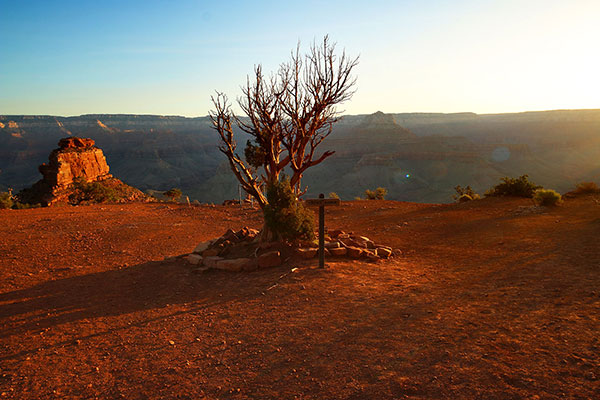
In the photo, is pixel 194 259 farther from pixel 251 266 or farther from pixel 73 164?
pixel 73 164

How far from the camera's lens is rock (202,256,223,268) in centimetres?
875

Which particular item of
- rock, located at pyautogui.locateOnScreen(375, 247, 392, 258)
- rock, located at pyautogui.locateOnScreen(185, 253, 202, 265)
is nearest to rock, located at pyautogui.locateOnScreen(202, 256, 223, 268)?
rock, located at pyautogui.locateOnScreen(185, 253, 202, 265)

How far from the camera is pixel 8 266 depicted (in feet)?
30.1

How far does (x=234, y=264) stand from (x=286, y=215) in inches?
67.6

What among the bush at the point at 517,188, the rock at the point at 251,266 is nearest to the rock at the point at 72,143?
the rock at the point at 251,266

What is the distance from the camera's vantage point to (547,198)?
1557 cm

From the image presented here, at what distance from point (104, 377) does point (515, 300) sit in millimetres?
6263

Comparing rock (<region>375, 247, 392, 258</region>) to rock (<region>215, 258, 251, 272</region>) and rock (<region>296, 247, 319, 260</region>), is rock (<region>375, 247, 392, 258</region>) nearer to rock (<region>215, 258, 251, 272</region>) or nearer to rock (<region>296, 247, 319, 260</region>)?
rock (<region>296, 247, 319, 260</region>)

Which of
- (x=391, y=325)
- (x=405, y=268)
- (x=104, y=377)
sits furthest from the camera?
(x=405, y=268)

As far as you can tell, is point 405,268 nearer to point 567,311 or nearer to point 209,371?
point 567,311

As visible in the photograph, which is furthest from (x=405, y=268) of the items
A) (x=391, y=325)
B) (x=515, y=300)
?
(x=391, y=325)

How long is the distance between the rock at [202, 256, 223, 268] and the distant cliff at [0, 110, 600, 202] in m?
53.8

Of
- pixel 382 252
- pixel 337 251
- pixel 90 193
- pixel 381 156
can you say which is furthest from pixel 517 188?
pixel 381 156

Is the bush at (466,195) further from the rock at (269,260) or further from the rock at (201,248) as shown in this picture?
the rock at (201,248)
